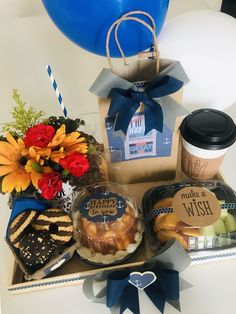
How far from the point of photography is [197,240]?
68 cm

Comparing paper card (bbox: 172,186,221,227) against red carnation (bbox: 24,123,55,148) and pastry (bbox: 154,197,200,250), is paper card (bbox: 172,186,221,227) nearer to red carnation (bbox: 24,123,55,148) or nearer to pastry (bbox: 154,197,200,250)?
pastry (bbox: 154,197,200,250)

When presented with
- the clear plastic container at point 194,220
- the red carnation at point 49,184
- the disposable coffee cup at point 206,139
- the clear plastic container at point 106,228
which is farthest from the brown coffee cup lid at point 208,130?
the red carnation at point 49,184

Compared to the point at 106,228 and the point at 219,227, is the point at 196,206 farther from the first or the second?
the point at 106,228

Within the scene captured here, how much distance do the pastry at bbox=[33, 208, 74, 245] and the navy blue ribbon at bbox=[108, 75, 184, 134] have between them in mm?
211

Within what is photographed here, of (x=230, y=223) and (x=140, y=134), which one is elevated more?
(x=140, y=134)

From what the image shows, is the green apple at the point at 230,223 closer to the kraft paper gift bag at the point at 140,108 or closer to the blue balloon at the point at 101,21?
the kraft paper gift bag at the point at 140,108

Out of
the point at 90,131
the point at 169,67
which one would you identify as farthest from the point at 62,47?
the point at 169,67

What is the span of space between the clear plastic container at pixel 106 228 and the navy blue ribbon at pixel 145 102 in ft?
0.50

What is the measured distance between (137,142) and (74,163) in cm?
19

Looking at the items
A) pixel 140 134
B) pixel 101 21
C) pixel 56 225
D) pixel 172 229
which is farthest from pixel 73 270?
pixel 101 21

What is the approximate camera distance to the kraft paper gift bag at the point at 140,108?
669 mm

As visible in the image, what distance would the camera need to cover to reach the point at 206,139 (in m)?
0.75

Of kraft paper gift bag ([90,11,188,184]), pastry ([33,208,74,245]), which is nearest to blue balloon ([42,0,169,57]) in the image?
kraft paper gift bag ([90,11,188,184])

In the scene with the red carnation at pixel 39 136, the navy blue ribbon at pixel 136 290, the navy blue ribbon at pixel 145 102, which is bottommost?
the navy blue ribbon at pixel 136 290
